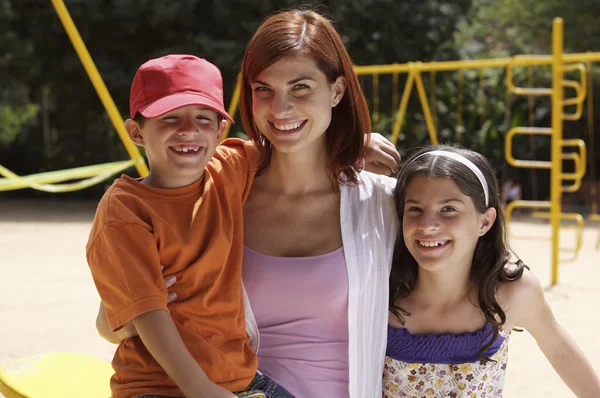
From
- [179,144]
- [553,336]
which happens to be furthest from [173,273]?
[553,336]

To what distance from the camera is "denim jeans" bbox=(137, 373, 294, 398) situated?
1.89m

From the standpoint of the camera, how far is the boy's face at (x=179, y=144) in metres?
1.82

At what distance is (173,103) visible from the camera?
1803mm

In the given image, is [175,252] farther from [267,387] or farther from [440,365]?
[440,365]

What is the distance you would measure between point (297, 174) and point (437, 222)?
44cm

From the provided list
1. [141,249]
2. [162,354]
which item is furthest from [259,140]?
[162,354]

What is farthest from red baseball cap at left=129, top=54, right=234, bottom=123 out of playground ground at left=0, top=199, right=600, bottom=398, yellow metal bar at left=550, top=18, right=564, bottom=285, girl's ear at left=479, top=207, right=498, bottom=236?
yellow metal bar at left=550, top=18, right=564, bottom=285

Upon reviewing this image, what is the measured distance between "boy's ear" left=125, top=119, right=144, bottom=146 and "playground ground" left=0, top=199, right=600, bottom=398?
2.68 m

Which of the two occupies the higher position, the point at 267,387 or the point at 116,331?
the point at 116,331

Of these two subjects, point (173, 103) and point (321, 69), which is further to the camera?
point (321, 69)

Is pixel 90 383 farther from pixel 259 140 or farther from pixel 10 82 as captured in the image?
pixel 10 82

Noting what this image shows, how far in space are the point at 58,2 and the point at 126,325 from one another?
5216 millimetres

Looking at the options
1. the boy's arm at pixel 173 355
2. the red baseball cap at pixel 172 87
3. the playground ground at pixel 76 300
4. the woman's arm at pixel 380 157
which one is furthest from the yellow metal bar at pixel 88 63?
the boy's arm at pixel 173 355

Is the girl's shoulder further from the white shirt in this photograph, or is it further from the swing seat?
the swing seat
